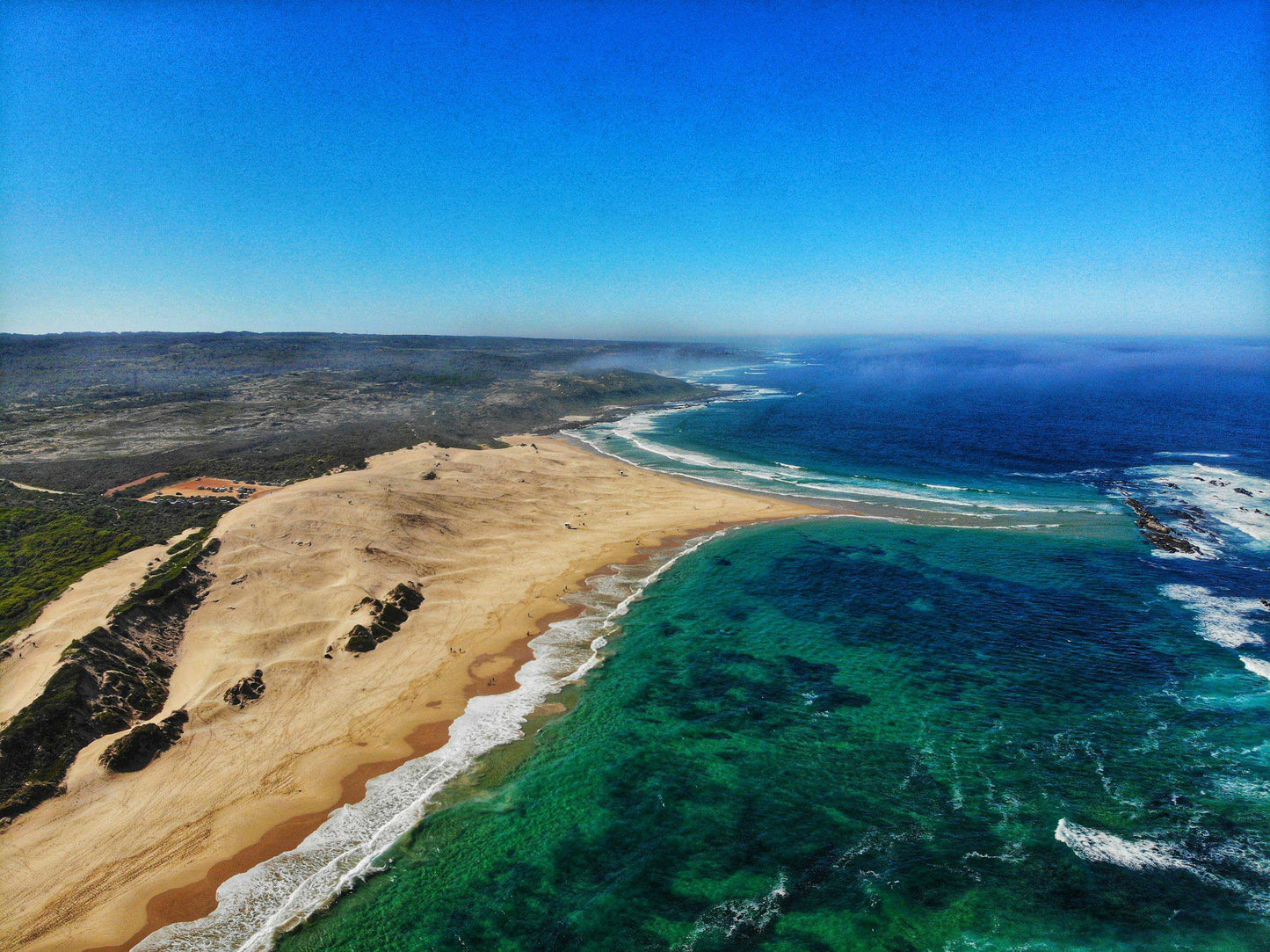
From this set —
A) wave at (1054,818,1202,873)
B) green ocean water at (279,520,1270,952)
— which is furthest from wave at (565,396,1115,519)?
wave at (1054,818,1202,873)

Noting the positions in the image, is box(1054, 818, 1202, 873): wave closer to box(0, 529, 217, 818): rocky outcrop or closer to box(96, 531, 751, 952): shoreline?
box(96, 531, 751, 952): shoreline

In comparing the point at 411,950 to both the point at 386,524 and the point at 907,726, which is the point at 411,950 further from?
the point at 386,524

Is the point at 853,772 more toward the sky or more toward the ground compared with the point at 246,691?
more toward the ground

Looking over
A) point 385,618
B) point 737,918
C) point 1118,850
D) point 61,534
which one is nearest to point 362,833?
point 737,918

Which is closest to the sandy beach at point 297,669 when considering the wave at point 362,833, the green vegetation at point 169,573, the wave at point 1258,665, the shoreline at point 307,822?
the shoreline at point 307,822

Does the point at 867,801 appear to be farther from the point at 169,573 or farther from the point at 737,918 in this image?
the point at 169,573

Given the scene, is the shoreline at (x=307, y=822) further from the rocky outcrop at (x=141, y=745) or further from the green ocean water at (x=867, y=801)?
the rocky outcrop at (x=141, y=745)

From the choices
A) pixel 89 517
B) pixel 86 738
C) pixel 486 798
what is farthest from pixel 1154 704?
pixel 89 517
